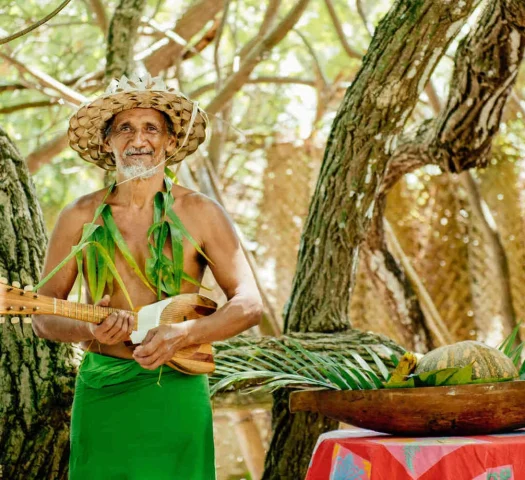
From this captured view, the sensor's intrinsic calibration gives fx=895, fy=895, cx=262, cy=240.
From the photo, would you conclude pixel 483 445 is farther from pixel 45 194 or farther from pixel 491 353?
pixel 45 194

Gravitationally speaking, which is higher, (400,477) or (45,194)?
(45,194)

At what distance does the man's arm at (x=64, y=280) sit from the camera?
8.39 feet

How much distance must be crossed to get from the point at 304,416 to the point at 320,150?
3.40 meters

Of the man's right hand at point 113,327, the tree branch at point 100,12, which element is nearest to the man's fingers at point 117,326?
the man's right hand at point 113,327

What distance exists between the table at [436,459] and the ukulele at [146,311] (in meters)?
0.52

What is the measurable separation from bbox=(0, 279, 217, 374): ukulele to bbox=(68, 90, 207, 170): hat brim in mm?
548

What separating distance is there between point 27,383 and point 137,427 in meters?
0.79

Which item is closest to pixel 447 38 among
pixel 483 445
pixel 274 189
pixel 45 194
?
pixel 483 445

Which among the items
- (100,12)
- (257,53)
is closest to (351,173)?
(257,53)

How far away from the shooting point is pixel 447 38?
12.4ft

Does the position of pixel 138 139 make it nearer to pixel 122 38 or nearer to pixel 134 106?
pixel 134 106

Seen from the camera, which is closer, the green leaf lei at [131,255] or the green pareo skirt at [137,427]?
the green pareo skirt at [137,427]

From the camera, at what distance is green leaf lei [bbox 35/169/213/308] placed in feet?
8.66

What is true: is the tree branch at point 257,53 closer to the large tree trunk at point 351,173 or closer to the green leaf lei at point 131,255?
the large tree trunk at point 351,173
